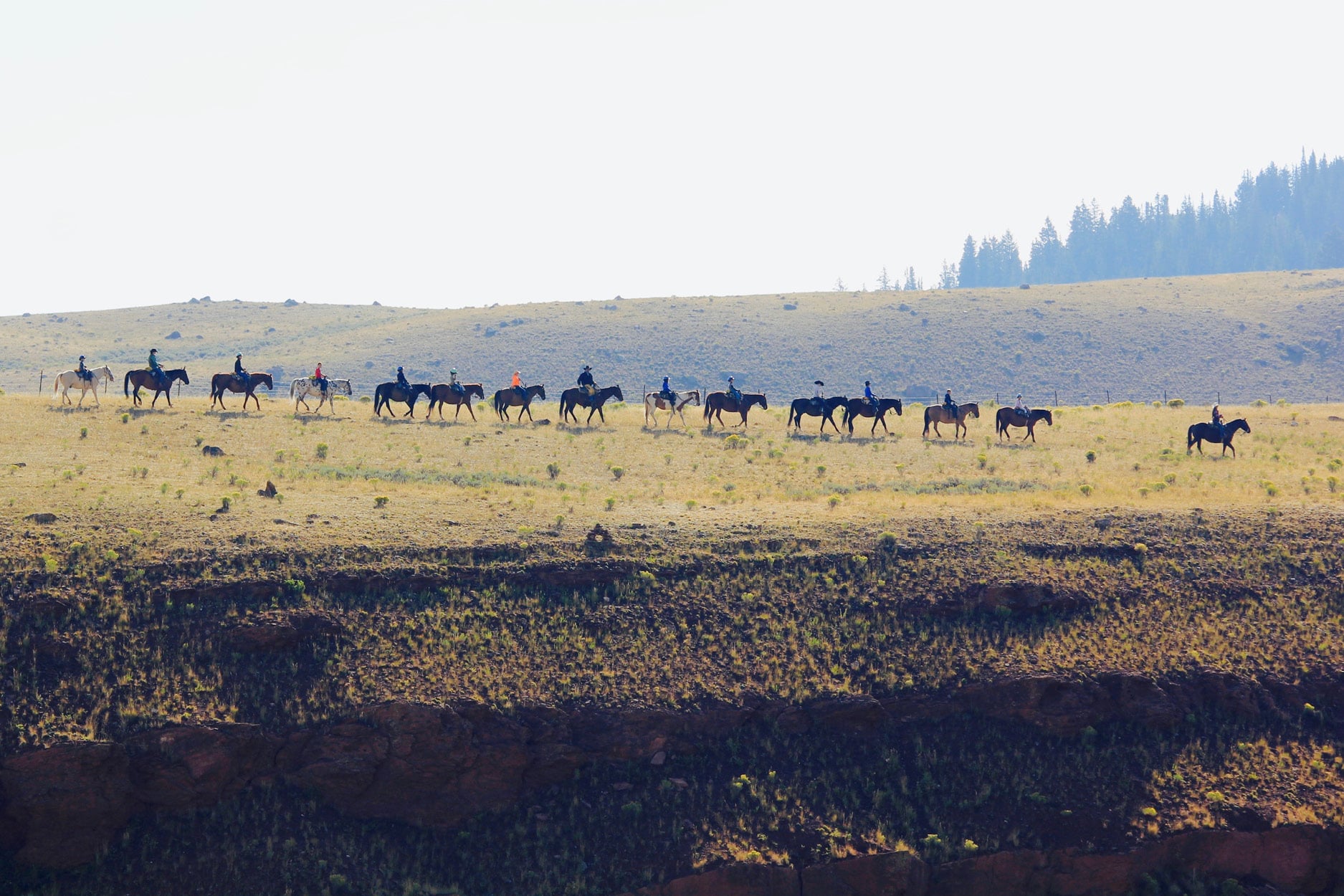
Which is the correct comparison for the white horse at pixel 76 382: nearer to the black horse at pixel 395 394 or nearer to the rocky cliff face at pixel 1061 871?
the black horse at pixel 395 394

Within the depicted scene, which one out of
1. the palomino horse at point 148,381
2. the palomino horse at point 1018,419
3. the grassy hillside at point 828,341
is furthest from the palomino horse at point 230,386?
the grassy hillside at point 828,341

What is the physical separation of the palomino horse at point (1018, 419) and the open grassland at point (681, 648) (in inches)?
577

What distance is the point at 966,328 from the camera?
Result: 4756 inches

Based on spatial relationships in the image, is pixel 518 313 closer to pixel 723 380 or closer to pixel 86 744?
pixel 723 380

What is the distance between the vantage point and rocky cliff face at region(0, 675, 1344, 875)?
22766 mm

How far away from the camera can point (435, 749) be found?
24.6 m

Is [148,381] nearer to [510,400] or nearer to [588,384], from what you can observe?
[510,400]

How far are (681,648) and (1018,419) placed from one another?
96.1 feet

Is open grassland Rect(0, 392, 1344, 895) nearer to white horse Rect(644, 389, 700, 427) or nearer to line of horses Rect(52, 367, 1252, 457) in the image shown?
line of horses Rect(52, 367, 1252, 457)

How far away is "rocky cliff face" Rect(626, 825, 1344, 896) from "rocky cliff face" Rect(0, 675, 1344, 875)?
0.33 metres

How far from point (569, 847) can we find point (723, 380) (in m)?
88.2

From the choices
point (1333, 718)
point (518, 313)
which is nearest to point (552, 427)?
point (1333, 718)

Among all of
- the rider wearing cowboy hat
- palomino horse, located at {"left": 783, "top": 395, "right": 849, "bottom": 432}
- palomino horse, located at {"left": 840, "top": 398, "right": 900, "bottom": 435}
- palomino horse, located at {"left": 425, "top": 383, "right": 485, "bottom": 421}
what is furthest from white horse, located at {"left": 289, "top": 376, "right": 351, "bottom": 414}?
palomino horse, located at {"left": 840, "top": 398, "right": 900, "bottom": 435}

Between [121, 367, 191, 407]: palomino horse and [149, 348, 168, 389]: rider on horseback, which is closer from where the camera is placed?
[149, 348, 168, 389]: rider on horseback
